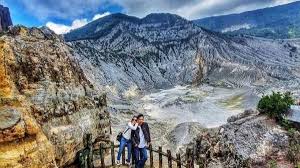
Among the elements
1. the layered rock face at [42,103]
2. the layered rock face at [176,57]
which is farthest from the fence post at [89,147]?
the layered rock face at [176,57]

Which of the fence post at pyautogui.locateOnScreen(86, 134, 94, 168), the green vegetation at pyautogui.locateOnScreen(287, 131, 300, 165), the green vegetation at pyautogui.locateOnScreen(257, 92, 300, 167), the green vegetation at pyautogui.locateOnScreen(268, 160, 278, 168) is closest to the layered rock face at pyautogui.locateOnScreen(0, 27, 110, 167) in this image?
the fence post at pyautogui.locateOnScreen(86, 134, 94, 168)

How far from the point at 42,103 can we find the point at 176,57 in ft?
335

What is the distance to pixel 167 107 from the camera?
63.1 metres

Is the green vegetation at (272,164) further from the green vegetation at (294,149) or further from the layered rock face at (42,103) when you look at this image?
the layered rock face at (42,103)

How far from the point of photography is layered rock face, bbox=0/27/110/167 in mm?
11609

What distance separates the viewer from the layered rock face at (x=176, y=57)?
9306 centimetres

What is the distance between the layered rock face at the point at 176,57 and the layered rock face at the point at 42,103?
61167 mm

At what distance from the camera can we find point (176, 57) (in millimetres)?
115438

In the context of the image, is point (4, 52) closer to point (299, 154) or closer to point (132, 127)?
point (132, 127)

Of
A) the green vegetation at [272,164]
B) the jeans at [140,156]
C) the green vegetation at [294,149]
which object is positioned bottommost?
the green vegetation at [272,164]

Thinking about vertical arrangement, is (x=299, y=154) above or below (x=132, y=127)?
below

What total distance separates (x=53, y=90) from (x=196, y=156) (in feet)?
34.2

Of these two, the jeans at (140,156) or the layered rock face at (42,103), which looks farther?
the jeans at (140,156)

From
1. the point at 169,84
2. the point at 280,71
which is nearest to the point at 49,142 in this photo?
the point at 169,84
